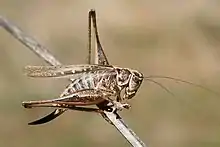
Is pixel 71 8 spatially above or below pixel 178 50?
above

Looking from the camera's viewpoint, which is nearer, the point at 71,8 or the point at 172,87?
the point at 172,87

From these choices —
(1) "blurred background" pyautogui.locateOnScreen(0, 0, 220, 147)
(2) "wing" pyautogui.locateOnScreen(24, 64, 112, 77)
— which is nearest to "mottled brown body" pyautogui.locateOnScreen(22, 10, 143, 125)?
(2) "wing" pyautogui.locateOnScreen(24, 64, 112, 77)

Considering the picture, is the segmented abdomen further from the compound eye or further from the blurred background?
the blurred background

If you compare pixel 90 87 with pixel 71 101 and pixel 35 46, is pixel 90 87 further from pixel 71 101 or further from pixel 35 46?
pixel 35 46

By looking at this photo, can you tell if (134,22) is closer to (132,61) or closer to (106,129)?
(132,61)

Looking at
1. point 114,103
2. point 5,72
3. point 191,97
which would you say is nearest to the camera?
point 114,103

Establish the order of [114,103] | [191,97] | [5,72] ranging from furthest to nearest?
[5,72], [191,97], [114,103]

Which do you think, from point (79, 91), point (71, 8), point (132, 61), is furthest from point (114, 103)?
point (71, 8)

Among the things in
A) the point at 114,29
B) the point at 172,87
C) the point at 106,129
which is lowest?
the point at 106,129
